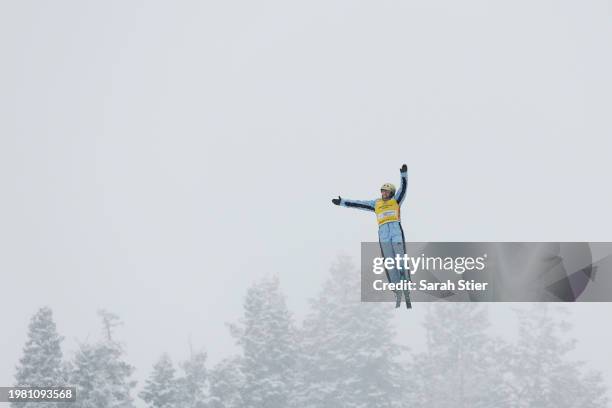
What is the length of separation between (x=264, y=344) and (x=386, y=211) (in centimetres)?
2413

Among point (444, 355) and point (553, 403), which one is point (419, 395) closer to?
point (444, 355)

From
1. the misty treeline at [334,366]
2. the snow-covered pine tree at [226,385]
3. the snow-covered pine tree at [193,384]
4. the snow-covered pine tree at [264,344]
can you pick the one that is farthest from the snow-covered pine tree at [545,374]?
the snow-covered pine tree at [193,384]

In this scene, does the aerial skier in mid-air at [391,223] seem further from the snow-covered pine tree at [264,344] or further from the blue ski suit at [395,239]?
the snow-covered pine tree at [264,344]

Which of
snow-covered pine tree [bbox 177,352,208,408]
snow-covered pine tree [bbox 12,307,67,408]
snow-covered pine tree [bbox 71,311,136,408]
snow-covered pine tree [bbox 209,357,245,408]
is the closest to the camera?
snow-covered pine tree [bbox 71,311,136,408]

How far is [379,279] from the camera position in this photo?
33.6 ft

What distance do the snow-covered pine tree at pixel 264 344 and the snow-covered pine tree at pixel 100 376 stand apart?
7528 mm

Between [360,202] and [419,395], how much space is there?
112 feet

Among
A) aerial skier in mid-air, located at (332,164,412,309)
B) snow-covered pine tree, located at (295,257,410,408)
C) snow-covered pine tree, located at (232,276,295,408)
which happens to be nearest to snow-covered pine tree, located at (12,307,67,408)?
snow-covered pine tree, located at (232,276,295,408)

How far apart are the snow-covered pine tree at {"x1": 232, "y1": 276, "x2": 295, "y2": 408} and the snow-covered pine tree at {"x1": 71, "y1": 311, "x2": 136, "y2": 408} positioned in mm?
7528

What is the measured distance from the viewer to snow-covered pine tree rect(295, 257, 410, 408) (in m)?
35.8

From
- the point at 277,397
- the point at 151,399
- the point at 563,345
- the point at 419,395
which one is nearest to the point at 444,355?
the point at 419,395

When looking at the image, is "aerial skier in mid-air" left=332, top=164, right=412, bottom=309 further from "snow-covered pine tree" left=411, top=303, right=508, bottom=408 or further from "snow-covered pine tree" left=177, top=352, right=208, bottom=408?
"snow-covered pine tree" left=411, top=303, right=508, bottom=408

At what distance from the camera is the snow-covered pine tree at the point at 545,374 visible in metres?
37.6

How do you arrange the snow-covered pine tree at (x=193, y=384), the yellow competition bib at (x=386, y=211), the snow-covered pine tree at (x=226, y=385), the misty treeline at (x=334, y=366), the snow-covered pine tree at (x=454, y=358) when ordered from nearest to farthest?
the yellow competition bib at (x=386, y=211) → the misty treeline at (x=334, y=366) → the snow-covered pine tree at (x=193, y=384) → the snow-covered pine tree at (x=226, y=385) → the snow-covered pine tree at (x=454, y=358)
